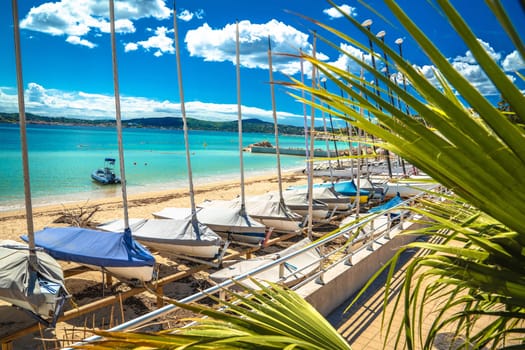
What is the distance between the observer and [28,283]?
6.28 metres

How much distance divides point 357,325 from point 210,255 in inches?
227

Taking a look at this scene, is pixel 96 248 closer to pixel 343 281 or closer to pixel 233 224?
pixel 233 224

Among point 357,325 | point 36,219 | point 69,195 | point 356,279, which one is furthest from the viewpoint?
point 69,195

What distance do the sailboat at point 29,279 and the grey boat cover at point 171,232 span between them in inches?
132

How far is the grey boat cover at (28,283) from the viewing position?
6082 mm

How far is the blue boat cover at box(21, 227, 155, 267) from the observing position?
311 inches

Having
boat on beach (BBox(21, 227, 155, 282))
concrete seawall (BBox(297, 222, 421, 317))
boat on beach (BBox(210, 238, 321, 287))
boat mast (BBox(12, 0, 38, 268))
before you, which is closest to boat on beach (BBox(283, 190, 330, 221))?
boat on beach (BBox(210, 238, 321, 287))

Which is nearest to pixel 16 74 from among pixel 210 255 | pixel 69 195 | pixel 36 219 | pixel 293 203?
pixel 210 255

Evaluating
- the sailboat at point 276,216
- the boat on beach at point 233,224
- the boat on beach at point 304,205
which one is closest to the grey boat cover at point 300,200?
the boat on beach at point 304,205

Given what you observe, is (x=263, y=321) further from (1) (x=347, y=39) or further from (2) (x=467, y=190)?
(1) (x=347, y=39)

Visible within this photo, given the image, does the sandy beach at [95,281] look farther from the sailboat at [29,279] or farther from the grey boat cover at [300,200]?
the grey boat cover at [300,200]

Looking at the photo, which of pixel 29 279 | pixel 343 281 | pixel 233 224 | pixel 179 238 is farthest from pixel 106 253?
pixel 343 281

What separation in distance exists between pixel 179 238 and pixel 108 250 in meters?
2.16

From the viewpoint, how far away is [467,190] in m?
0.83
